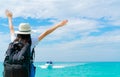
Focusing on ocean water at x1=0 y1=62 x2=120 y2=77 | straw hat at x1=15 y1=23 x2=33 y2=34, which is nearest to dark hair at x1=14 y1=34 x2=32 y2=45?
straw hat at x1=15 y1=23 x2=33 y2=34

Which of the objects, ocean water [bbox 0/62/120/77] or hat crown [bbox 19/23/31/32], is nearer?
hat crown [bbox 19/23/31/32]

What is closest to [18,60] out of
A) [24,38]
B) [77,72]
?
[24,38]

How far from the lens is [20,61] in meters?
4.18

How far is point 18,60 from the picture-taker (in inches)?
164

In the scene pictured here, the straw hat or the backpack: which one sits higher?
the straw hat

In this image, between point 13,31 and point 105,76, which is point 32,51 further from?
point 105,76

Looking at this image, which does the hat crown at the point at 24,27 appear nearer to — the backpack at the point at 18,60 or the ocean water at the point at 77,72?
the backpack at the point at 18,60

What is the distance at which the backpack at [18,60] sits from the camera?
13.7 ft

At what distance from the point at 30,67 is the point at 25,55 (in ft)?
0.62

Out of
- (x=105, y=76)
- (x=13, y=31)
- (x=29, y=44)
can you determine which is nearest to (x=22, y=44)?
(x=29, y=44)

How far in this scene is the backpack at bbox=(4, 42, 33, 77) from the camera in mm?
4180

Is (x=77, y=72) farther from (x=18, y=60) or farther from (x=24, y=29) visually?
(x=18, y=60)

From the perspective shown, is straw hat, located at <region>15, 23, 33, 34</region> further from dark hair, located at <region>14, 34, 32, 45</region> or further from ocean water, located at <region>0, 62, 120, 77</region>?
ocean water, located at <region>0, 62, 120, 77</region>

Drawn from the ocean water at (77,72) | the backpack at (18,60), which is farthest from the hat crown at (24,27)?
the ocean water at (77,72)
